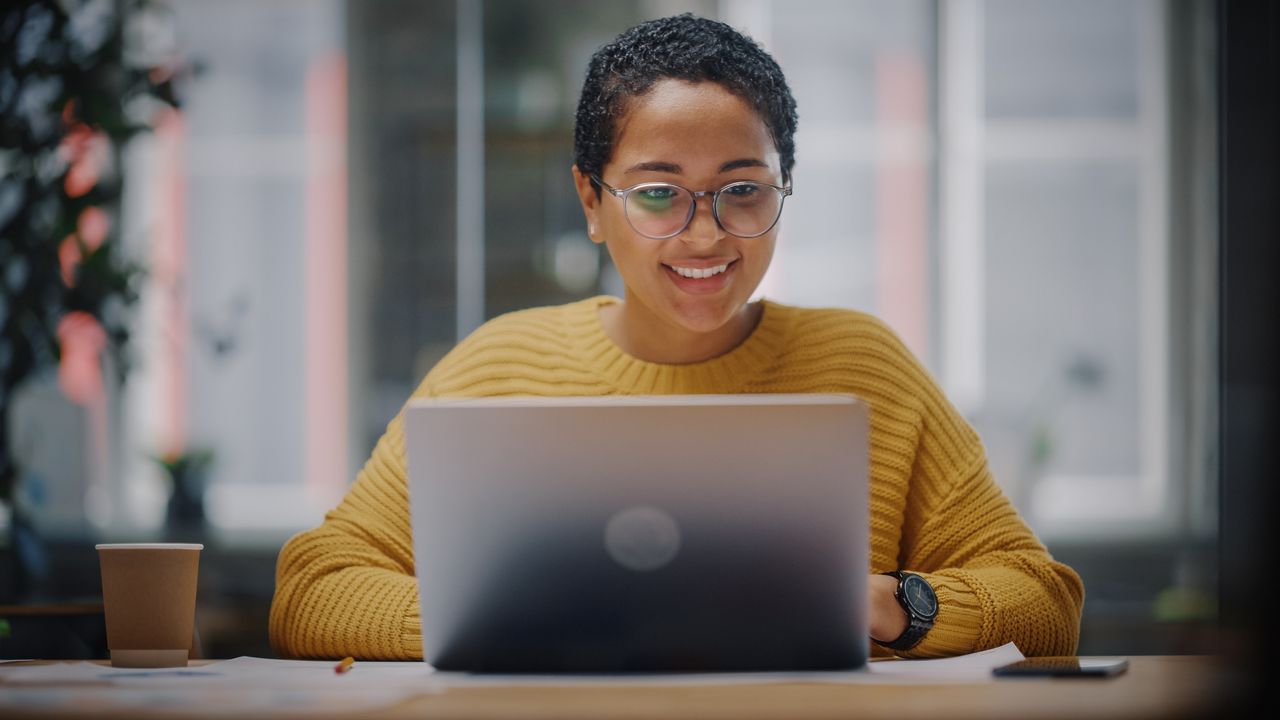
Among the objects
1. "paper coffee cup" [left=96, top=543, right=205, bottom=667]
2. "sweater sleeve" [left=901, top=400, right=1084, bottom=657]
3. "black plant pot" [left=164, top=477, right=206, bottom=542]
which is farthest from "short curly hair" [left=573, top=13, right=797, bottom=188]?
"black plant pot" [left=164, top=477, right=206, bottom=542]

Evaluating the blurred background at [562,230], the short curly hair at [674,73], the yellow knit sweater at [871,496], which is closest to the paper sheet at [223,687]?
the yellow knit sweater at [871,496]

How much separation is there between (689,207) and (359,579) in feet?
2.00

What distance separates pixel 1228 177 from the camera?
3.77ft

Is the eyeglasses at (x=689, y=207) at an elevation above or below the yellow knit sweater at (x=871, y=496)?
above

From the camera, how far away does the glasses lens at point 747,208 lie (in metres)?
1.51

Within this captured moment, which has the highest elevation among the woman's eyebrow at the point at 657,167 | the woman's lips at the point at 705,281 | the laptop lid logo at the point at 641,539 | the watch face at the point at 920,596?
the woman's eyebrow at the point at 657,167

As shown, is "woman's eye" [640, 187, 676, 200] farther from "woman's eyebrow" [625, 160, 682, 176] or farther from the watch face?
the watch face

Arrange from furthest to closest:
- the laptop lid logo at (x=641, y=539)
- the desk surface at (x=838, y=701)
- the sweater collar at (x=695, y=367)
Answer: the sweater collar at (x=695, y=367) < the laptop lid logo at (x=641, y=539) < the desk surface at (x=838, y=701)

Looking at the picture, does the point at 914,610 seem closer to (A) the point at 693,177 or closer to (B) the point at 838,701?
A: (B) the point at 838,701

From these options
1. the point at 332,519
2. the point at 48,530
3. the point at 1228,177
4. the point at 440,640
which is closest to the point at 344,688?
the point at 440,640

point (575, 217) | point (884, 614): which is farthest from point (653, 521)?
point (575, 217)

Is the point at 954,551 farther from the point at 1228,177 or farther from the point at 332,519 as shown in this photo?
the point at 332,519

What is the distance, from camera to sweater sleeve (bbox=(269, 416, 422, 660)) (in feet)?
4.28

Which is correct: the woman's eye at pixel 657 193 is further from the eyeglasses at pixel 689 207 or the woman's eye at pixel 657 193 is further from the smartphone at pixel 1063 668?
the smartphone at pixel 1063 668
